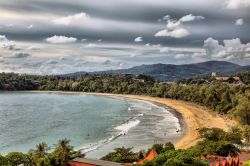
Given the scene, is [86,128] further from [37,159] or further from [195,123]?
[37,159]

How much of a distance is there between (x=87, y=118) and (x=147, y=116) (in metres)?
19.9

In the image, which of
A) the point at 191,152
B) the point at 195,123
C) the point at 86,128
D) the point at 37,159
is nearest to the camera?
the point at 37,159

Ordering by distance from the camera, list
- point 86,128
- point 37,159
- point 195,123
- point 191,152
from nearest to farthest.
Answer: point 37,159, point 191,152, point 86,128, point 195,123

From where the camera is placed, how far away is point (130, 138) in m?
83.4

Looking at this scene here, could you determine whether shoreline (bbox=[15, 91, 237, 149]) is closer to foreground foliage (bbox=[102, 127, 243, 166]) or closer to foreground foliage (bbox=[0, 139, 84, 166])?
foreground foliage (bbox=[102, 127, 243, 166])

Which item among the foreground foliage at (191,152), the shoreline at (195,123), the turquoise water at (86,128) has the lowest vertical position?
the turquoise water at (86,128)

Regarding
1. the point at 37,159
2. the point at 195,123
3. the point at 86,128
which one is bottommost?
the point at 86,128

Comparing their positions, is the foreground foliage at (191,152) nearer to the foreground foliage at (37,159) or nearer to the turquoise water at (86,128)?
the foreground foliage at (37,159)

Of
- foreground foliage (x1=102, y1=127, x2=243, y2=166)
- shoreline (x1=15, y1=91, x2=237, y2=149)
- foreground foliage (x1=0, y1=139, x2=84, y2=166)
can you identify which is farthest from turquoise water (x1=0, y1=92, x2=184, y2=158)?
foreground foliage (x1=0, y1=139, x2=84, y2=166)

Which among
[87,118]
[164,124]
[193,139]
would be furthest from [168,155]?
[87,118]

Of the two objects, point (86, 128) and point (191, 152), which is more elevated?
point (191, 152)

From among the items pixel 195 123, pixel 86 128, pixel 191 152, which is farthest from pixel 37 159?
pixel 195 123

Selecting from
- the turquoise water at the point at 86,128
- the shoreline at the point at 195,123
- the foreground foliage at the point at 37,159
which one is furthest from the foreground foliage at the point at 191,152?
the turquoise water at the point at 86,128

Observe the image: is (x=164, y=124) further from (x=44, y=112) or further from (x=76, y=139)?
(x=44, y=112)
